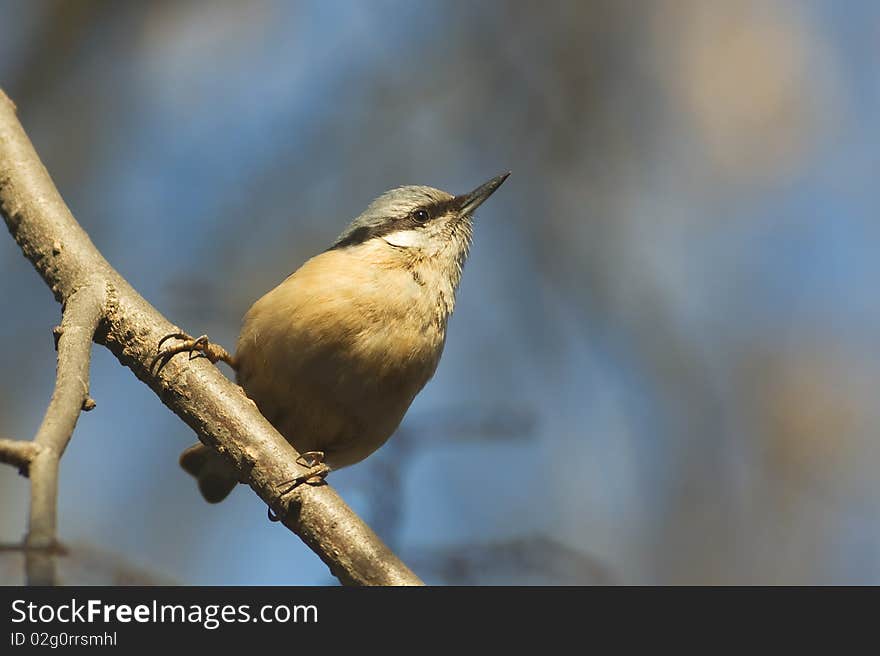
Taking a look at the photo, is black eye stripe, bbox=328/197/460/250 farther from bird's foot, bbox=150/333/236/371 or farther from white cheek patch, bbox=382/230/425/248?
bird's foot, bbox=150/333/236/371

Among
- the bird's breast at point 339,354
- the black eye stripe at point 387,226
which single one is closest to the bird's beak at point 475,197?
the black eye stripe at point 387,226

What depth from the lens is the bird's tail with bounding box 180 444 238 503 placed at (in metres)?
4.88

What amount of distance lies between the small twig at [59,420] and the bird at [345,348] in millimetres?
744

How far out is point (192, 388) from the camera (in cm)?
333

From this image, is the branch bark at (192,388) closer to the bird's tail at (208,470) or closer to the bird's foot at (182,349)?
the bird's foot at (182,349)

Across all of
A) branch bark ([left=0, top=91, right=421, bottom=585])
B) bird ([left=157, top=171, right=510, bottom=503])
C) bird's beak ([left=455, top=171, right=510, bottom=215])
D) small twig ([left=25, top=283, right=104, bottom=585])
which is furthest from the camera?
bird's beak ([left=455, top=171, right=510, bottom=215])

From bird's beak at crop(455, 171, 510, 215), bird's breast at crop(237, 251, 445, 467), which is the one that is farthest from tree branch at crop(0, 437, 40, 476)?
bird's beak at crop(455, 171, 510, 215)

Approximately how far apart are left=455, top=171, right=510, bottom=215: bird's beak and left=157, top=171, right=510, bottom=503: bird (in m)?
0.68

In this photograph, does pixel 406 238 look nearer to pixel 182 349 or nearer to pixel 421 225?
pixel 421 225

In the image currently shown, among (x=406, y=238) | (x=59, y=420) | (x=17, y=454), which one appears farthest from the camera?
(x=406, y=238)

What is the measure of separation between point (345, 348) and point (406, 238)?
A: 0.94 metres

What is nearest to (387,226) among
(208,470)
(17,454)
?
(208,470)
